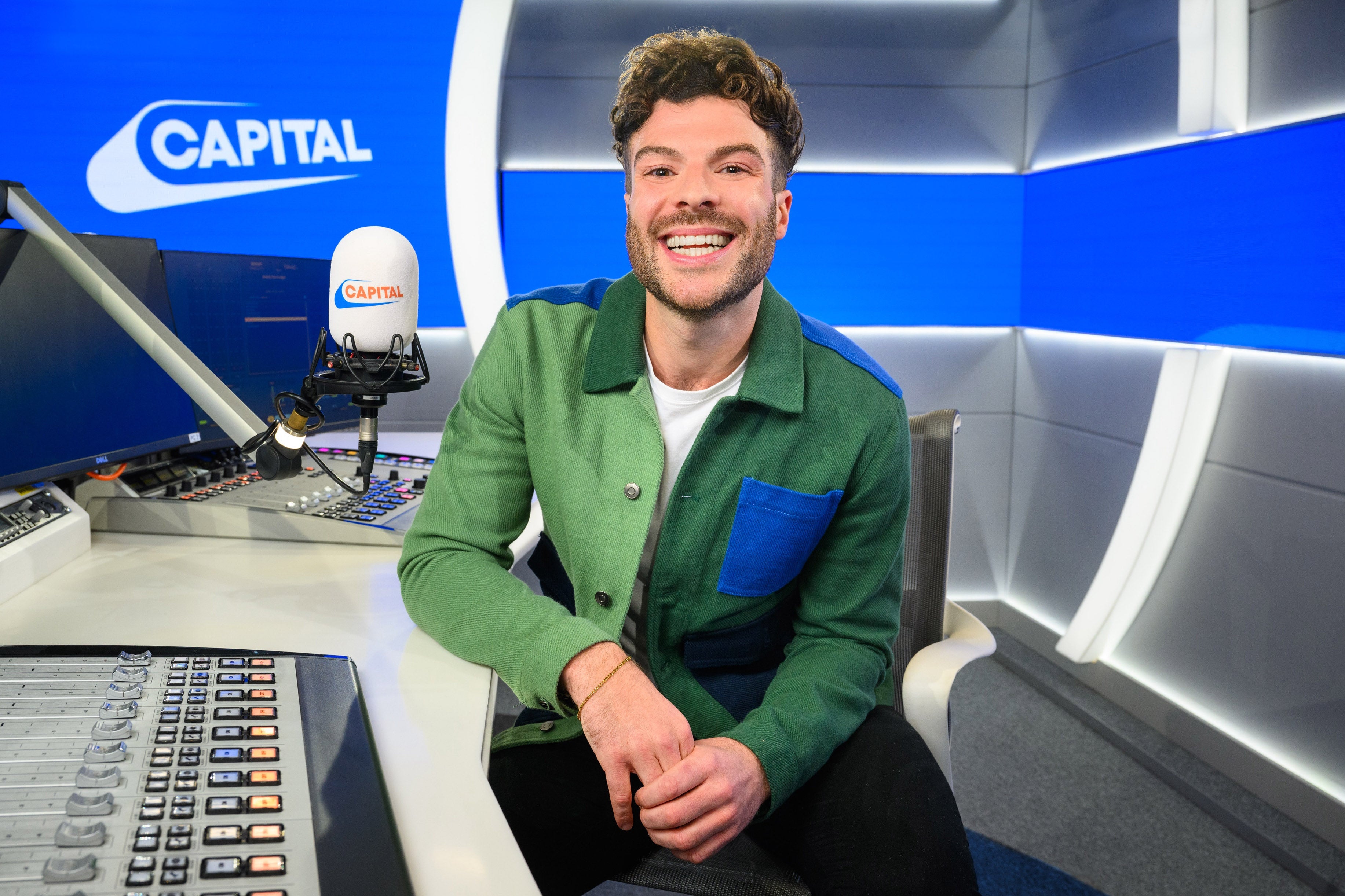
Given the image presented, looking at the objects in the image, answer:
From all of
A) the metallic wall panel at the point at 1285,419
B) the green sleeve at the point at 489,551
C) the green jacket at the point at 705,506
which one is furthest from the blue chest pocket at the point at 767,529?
the metallic wall panel at the point at 1285,419

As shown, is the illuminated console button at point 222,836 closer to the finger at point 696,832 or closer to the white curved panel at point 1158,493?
the finger at point 696,832

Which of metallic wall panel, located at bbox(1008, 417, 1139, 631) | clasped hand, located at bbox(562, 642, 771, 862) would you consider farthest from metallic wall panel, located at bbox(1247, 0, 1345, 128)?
clasped hand, located at bbox(562, 642, 771, 862)

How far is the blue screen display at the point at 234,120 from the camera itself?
110 inches

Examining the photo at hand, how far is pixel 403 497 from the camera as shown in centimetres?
179

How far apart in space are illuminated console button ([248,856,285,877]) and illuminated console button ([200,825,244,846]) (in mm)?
26

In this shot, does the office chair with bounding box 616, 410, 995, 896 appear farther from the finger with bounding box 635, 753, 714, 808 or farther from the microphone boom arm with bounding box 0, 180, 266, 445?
the microphone boom arm with bounding box 0, 180, 266, 445

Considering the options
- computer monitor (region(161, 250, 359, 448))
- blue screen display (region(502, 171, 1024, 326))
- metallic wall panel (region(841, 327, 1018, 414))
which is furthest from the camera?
metallic wall panel (region(841, 327, 1018, 414))

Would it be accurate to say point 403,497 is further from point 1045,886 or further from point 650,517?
point 1045,886

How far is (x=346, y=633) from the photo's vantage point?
119 centimetres

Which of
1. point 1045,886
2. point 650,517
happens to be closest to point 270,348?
point 650,517

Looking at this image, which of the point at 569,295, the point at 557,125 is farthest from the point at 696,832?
the point at 557,125

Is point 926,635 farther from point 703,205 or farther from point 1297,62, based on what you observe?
point 1297,62

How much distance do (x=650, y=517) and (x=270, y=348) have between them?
52.1 inches

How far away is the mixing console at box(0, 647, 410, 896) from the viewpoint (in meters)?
0.62
